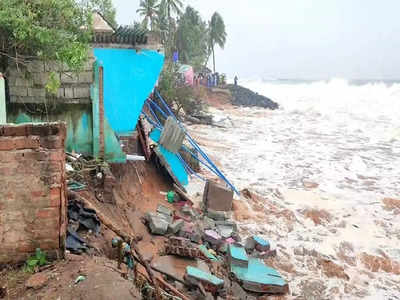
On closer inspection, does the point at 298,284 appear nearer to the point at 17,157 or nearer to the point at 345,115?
the point at 17,157

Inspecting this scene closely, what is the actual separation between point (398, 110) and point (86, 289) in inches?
1363

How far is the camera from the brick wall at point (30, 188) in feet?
10.7

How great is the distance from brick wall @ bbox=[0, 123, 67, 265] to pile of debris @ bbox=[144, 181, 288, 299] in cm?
213

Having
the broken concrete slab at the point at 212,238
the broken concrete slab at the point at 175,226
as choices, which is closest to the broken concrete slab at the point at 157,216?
the broken concrete slab at the point at 175,226

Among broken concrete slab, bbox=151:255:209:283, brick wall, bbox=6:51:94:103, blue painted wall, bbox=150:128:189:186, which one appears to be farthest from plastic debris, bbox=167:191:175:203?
brick wall, bbox=6:51:94:103

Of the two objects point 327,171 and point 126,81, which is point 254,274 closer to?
point 126,81

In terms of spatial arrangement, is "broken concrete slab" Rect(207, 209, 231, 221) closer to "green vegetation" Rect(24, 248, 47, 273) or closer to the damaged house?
the damaged house

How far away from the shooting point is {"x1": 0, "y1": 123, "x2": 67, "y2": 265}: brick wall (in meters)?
3.25

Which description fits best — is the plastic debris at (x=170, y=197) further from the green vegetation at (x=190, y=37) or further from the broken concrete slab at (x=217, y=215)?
the green vegetation at (x=190, y=37)

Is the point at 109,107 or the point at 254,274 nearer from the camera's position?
the point at 254,274

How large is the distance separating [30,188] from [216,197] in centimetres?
530

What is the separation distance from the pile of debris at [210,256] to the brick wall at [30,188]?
6.97 ft

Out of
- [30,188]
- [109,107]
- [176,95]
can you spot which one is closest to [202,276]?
[30,188]

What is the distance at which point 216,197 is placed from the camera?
27.0ft
